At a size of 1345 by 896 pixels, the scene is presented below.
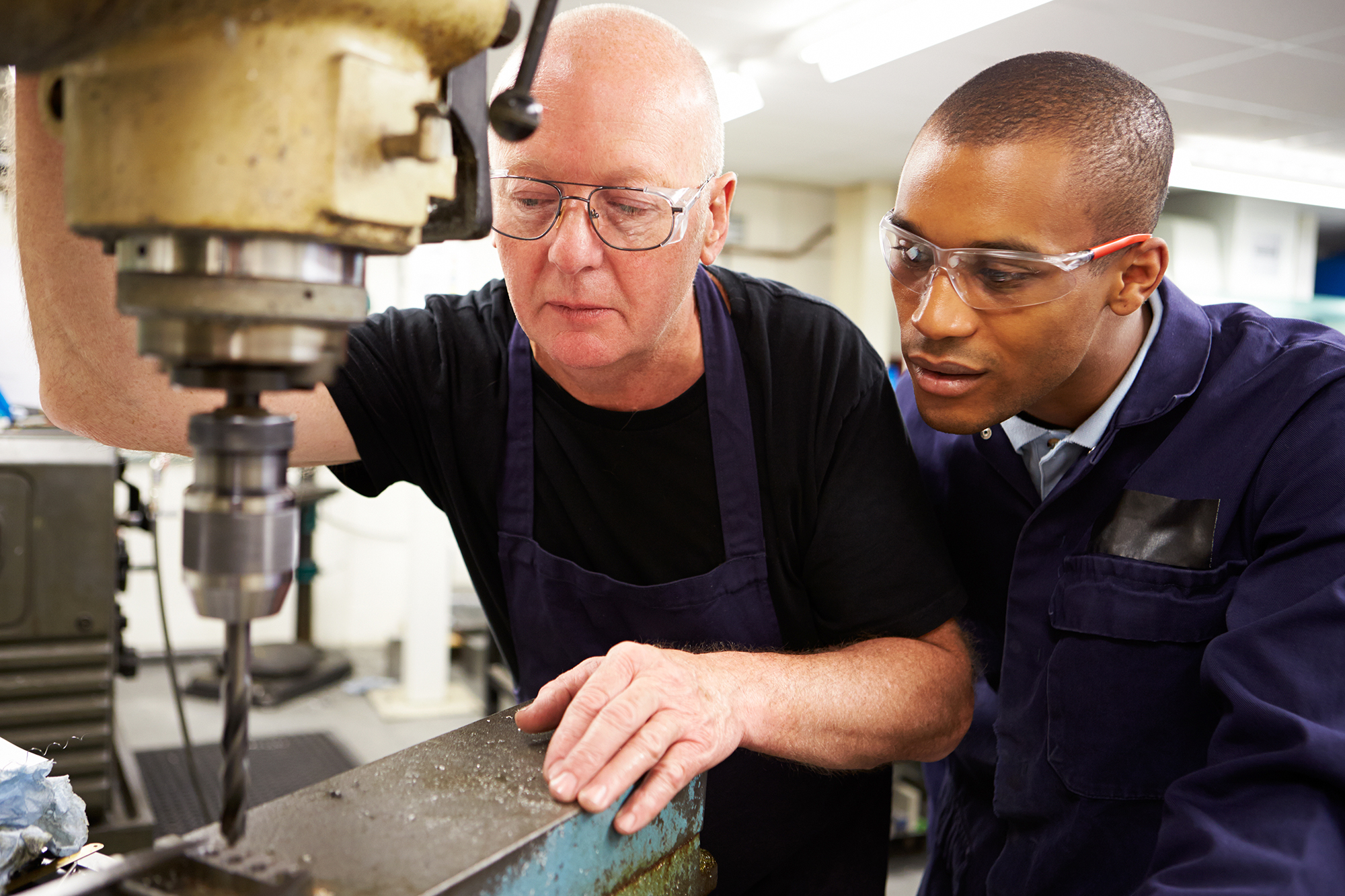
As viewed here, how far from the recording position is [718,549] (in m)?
1.37

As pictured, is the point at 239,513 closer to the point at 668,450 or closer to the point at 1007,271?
the point at 668,450

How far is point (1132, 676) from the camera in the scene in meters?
1.21

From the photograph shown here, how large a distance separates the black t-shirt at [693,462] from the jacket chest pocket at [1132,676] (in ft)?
0.56

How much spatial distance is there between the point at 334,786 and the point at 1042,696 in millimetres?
886

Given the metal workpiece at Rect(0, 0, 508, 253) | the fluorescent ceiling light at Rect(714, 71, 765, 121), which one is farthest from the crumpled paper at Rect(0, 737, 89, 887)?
the fluorescent ceiling light at Rect(714, 71, 765, 121)

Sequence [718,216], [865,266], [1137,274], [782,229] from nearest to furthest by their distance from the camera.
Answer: [1137,274]
[718,216]
[865,266]
[782,229]

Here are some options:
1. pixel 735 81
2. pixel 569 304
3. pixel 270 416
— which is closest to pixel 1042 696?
pixel 569 304

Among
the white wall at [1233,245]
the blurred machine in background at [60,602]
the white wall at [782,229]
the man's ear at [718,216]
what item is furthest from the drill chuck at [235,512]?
the white wall at [1233,245]

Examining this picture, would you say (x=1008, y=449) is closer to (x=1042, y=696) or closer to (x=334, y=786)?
(x=1042, y=696)

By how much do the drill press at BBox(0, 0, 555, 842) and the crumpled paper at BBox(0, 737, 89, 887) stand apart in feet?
1.21

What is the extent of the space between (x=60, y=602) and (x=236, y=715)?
5.42ft

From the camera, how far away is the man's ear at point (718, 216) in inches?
56.1

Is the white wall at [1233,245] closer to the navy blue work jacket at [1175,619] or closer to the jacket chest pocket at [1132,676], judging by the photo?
the navy blue work jacket at [1175,619]

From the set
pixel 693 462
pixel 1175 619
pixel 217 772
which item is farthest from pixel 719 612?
pixel 217 772
